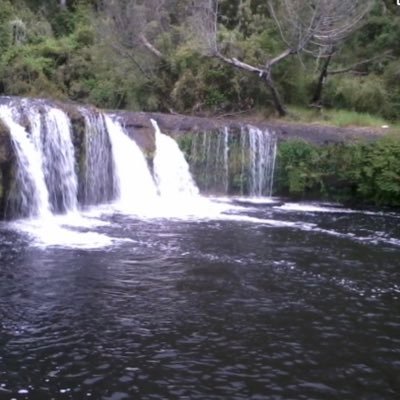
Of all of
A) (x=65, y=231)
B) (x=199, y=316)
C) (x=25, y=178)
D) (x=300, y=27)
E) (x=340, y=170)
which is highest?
(x=300, y=27)

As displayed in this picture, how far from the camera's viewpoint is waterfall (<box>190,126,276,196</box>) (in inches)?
819

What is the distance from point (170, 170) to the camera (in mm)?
20359

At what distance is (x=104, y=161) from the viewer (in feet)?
61.7

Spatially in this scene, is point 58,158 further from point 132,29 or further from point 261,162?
point 132,29

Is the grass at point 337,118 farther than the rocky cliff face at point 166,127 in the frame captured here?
Yes

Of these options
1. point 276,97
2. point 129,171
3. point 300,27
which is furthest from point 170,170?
point 300,27

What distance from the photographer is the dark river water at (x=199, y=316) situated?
23.6 feet

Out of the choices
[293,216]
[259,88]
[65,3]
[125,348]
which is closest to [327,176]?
[293,216]

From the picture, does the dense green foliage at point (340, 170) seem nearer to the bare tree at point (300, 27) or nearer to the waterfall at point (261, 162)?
the waterfall at point (261, 162)

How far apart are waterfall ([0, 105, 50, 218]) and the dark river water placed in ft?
5.17

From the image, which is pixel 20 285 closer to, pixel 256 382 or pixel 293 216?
pixel 256 382

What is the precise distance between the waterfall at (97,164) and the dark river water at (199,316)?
3614 millimetres

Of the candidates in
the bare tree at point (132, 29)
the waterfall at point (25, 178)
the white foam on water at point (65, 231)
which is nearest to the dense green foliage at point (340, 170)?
the white foam on water at point (65, 231)

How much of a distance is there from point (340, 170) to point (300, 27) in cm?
572
